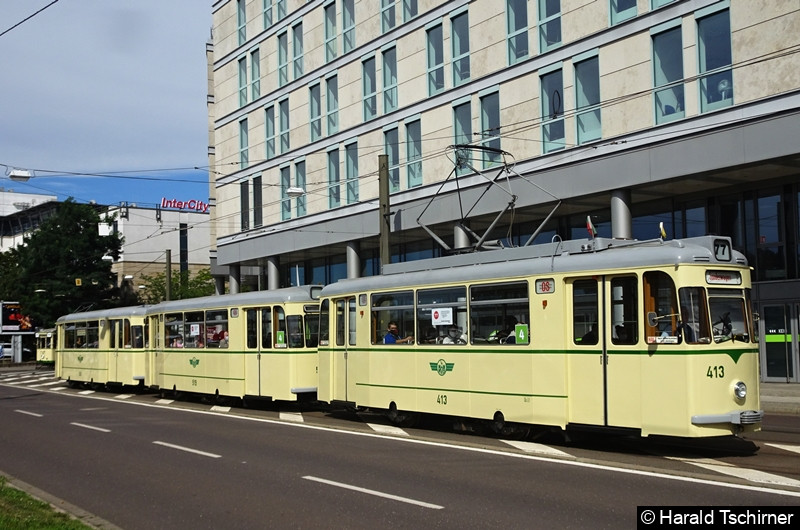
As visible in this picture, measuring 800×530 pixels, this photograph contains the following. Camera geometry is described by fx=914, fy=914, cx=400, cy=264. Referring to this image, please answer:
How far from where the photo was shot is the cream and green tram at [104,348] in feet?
100

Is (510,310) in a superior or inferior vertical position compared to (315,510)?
superior

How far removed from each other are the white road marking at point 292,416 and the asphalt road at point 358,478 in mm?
1714

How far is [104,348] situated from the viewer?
3284 cm

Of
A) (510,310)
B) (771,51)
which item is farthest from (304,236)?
(510,310)

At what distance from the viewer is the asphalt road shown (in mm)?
8844

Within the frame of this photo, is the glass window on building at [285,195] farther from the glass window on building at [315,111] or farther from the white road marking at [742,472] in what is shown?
the white road marking at [742,472]

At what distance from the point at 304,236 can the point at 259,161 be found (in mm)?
5752

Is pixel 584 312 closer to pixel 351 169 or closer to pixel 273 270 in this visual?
pixel 351 169

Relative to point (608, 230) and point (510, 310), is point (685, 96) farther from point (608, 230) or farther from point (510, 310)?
point (510, 310)

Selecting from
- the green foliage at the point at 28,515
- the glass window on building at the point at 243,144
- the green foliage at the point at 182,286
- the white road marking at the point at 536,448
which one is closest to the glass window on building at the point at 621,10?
the white road marking at the point at 536,448

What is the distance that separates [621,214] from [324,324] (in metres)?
10.2

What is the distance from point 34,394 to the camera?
1255 inches

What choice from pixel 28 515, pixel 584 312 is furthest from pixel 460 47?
pixel 28 515

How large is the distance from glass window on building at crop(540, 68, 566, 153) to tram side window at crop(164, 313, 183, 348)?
471 inches
